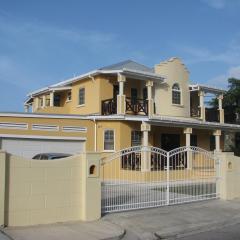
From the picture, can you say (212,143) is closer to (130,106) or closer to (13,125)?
(130,106)

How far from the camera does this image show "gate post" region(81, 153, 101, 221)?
11.7 metres

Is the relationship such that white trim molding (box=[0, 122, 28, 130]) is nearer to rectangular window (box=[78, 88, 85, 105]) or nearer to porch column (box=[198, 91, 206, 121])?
rectangular window (box=[78, 88, 85, 105])

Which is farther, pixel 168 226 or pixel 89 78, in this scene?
pixel 89 78

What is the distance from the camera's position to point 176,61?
2970 cm

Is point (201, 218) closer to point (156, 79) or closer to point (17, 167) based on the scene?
point (17, 167)

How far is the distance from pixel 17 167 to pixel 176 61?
20525 millimetres

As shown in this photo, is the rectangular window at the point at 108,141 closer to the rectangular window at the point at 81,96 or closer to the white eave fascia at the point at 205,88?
the rectangular window at the point at 81,96

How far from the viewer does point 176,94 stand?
98.2 feet

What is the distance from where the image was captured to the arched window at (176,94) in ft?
97.5

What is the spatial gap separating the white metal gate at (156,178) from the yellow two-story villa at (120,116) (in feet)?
28.5

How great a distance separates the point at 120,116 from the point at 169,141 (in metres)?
5.24

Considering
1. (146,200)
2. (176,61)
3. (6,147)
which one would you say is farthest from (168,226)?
(176,61)

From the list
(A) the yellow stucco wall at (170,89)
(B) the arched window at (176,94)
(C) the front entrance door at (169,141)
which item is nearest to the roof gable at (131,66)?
(A) the yellow stucco wall at (170,89)

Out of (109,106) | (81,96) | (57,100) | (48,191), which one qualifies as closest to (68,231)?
(48,191)
